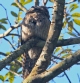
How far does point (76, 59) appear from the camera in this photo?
2789 mm

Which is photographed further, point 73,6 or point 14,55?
point 73,6

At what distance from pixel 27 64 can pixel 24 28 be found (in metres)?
0.68

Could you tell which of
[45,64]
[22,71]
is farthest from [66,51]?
[45,64]

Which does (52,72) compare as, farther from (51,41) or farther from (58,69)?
(51,41)

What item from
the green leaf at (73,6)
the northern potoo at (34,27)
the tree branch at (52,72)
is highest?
the tree branch at (52,72)

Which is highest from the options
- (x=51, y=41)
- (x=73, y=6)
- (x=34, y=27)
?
(x=51, y=41)

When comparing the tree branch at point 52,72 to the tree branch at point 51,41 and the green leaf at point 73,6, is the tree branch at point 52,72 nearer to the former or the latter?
the tree branch at point 51,41

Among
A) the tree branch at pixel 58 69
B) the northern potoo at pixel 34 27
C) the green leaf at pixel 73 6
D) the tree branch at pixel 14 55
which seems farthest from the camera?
the northern potoo at pixel 34 27

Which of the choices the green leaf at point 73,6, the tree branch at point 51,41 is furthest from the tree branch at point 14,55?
the green leaf at point 73,6

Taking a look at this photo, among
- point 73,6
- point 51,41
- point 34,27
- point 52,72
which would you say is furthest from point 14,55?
point 34,27

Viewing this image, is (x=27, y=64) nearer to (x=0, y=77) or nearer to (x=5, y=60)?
(x=0, y=77)

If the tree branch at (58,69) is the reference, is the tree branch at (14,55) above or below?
below

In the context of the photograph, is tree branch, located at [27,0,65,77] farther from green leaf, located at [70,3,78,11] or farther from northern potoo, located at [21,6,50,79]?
northern potoo, located at [21,6,50,79]

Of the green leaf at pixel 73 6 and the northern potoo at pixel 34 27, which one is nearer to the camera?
the green leaf at pixel 73 6
